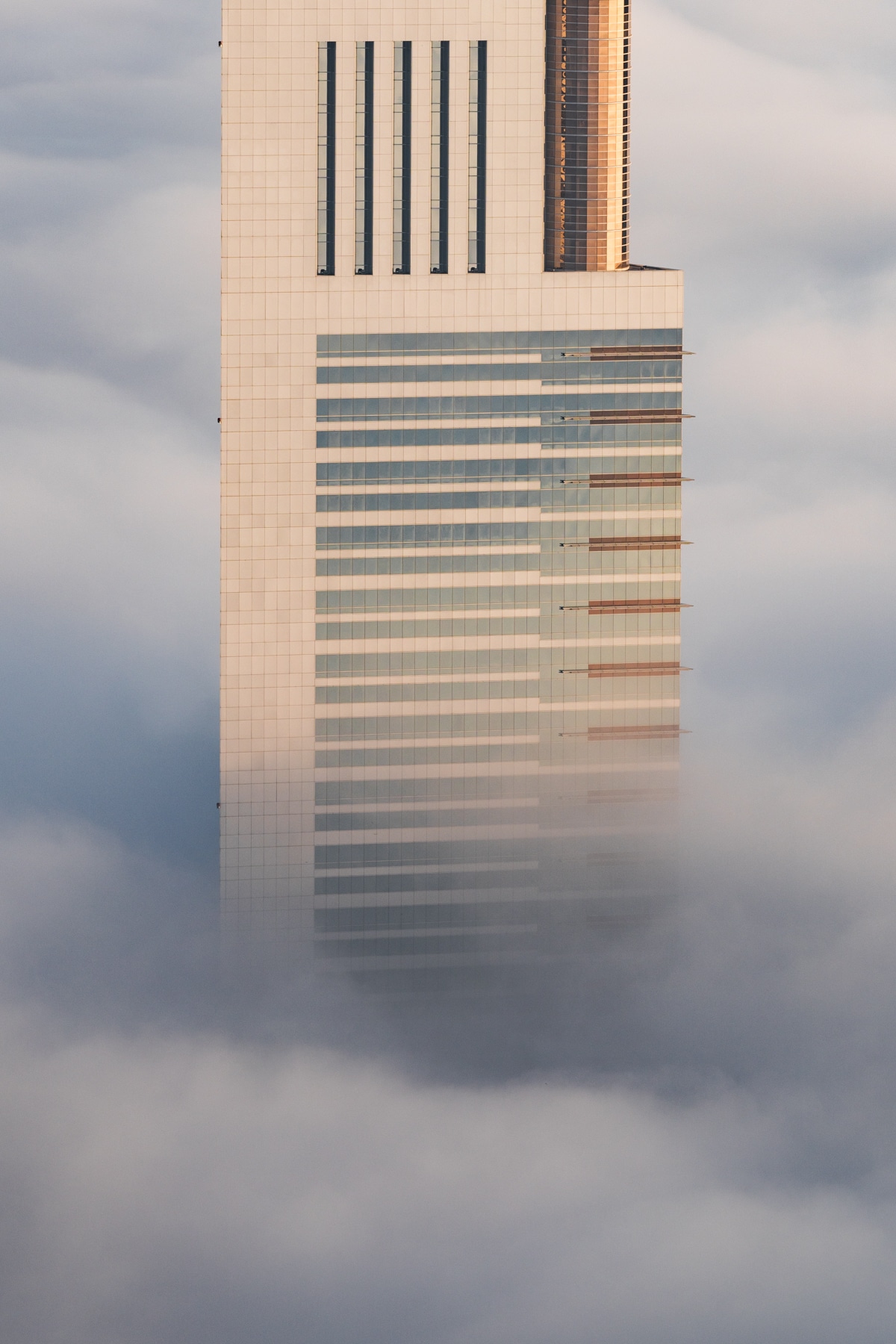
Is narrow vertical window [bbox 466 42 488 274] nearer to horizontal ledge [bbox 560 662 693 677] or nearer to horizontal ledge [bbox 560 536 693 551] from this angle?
horizontal ledge [bbox 560 536 693 551]

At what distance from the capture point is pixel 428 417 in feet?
531

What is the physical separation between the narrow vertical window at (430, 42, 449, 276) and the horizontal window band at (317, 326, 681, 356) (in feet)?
29.0

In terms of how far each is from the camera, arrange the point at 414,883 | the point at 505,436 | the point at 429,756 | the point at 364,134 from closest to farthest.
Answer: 1. the point at 364,134
2. the point at 505,436
3. the point at 429,756
4. the point at 414,883

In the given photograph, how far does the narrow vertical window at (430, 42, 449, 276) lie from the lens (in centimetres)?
15850

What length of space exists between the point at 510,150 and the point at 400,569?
55.0 meters

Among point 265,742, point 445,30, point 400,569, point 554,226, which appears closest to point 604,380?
point 554,226

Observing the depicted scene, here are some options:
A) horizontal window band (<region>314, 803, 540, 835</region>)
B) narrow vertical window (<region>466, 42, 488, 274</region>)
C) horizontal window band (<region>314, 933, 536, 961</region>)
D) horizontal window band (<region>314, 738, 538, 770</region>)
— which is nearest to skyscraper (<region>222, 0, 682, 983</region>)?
narrow vertical window (<region>466, 42, 488, 274</region>)

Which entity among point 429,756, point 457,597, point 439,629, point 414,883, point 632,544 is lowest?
point 414,883

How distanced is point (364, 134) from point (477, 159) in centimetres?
1467

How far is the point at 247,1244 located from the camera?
15550 centimetres

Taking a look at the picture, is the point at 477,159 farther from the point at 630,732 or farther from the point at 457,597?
the point at 630,732

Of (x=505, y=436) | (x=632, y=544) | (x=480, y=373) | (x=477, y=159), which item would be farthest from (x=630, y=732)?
(x=477, y=159)

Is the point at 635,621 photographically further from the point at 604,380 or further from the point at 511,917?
the point at 511,917

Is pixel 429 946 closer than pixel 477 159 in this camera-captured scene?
No
